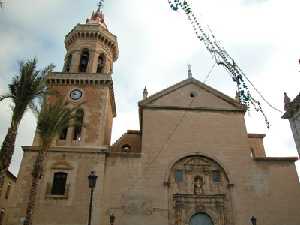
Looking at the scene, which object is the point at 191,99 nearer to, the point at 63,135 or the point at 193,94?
the point at 193,94

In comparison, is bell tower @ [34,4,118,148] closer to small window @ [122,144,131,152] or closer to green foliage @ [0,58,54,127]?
small window @ [122,144,131,152]

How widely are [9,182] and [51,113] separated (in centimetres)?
1762

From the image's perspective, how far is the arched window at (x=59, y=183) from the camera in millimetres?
20859

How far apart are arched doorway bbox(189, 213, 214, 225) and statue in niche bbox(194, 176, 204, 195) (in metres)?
1.50

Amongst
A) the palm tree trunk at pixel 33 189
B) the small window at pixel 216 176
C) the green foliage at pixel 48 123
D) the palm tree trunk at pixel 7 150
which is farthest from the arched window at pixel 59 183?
the small window at pixel 216 176

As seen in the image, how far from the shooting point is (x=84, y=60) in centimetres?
2809

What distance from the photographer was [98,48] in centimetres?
2827

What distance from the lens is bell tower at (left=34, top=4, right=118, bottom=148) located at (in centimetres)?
2361

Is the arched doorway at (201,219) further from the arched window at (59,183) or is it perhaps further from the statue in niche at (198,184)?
the arched window at (59,183)

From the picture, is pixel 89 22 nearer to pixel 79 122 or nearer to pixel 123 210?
pixel 79 122

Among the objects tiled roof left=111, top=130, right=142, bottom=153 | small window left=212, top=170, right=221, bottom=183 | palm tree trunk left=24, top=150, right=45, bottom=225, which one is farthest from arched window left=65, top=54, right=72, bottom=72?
small window left=212, top=170, right=221, bottom=183

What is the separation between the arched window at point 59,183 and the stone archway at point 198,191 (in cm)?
723

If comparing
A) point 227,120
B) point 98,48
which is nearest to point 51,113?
point 98,48

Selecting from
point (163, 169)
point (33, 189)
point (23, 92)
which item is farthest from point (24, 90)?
point (163, 169)
